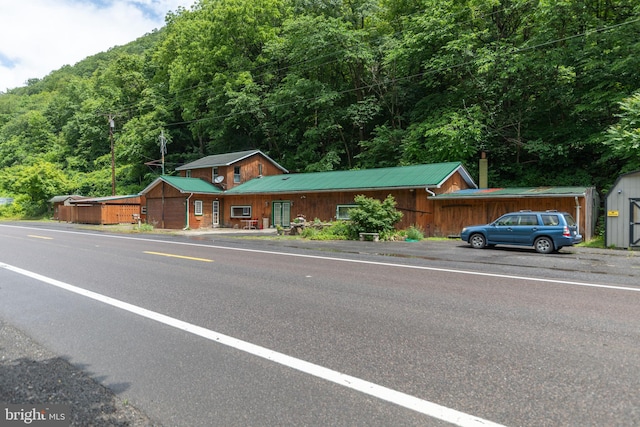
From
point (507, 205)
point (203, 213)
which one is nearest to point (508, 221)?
point (507, 205)

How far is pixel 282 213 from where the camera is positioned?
29.9 meters

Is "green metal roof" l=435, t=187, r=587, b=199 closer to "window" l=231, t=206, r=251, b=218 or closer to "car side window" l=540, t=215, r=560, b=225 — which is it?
"car side window" l=540, t=215, r=560, b=225

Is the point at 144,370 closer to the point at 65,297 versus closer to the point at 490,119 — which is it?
the point at 65,297

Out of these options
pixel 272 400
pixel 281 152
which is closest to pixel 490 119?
pixel 281 152

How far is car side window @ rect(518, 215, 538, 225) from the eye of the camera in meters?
15.1

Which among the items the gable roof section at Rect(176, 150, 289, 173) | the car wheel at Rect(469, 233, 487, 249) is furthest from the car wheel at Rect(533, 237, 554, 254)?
the gable roof section at Rect(176, 150, 289, 173)

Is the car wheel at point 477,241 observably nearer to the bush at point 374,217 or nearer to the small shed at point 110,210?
the bush at point 374,217

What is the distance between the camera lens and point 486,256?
44.4 ft

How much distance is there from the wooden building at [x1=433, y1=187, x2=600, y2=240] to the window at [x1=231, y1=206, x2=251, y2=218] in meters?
16.1

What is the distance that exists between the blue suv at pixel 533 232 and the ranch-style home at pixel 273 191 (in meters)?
5.88

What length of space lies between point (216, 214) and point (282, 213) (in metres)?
7.22

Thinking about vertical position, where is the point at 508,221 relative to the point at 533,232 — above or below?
above

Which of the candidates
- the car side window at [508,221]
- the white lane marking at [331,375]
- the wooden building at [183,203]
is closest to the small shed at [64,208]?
the wooden building at [183,203]

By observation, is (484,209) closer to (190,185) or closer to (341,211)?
(341,211)
